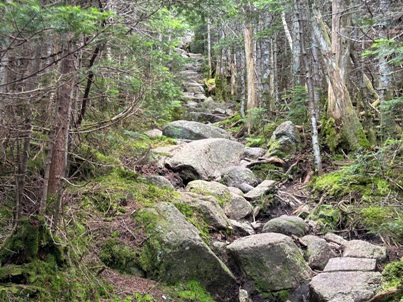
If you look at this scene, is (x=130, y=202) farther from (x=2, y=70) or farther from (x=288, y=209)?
(x=288, y=209)

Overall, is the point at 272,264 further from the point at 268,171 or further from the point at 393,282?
the point at 268,171

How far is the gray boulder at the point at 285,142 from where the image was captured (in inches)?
459

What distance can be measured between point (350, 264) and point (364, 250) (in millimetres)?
624

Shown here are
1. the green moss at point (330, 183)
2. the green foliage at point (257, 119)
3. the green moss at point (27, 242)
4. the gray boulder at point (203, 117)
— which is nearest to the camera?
the green moss at point (27, 242)

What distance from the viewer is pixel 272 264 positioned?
6.05m

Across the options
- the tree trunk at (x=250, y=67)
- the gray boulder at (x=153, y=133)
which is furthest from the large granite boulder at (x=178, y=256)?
the tree trunk at (x=250, y=67)

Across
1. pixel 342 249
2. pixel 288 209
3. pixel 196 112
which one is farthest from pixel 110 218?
→ pixel 196 112

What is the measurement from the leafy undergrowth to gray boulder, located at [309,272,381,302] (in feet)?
5.24

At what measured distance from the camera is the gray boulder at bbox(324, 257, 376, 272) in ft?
19.2

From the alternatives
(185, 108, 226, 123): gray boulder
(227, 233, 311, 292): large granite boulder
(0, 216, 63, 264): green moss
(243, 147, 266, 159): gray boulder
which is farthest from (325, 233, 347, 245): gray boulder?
(185, 108, 226, 123): gray boulder

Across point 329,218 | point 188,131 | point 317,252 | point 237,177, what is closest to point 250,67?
point 188,131

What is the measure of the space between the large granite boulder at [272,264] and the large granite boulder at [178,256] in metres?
0.41

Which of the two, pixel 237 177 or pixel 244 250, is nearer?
pixel 244 250

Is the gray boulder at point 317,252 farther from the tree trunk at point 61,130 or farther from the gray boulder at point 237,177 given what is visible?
the tree trunk at point 61,130
